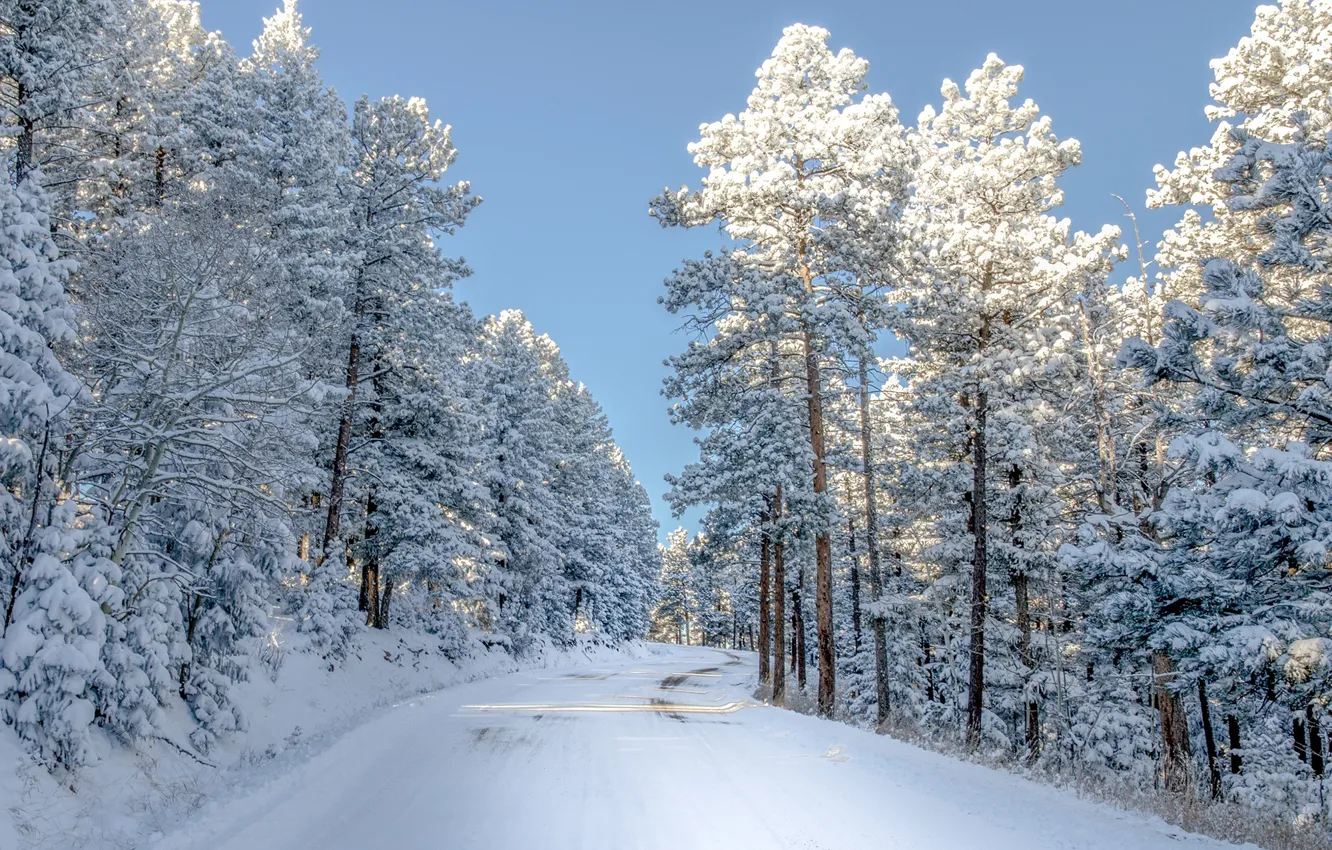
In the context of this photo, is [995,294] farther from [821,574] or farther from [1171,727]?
[1171,727]

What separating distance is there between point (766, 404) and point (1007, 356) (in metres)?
6.03

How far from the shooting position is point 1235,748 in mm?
21094

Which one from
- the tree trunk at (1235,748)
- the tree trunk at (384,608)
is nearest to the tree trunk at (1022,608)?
the tree trunk at (1235,748)

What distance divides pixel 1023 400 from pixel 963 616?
828 cm

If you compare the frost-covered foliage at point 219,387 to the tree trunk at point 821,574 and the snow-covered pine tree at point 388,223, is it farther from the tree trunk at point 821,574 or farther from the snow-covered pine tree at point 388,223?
the tree trunk at point 821,574

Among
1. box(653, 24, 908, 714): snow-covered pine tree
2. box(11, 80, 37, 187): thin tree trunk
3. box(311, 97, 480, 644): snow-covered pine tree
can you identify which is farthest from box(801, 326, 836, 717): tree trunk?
box(11, 80, 37, 187): thin tree trunk

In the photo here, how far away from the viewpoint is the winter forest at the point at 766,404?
7859 millimetres

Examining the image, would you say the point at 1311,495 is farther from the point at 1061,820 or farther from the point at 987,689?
the point at 987,689

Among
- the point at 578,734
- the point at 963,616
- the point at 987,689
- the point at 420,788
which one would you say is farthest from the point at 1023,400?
the point at 420,788

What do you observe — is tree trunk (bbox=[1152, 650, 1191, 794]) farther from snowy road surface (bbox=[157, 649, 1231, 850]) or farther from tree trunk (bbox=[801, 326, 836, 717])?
snowy road surface (bbox=[157, 649, 1231, 850])

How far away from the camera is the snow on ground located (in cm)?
688

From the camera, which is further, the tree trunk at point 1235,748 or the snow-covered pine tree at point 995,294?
the tree trunk at point 1235,748

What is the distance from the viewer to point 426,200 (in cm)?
2184

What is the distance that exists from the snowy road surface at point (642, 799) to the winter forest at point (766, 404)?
6.60 feet
